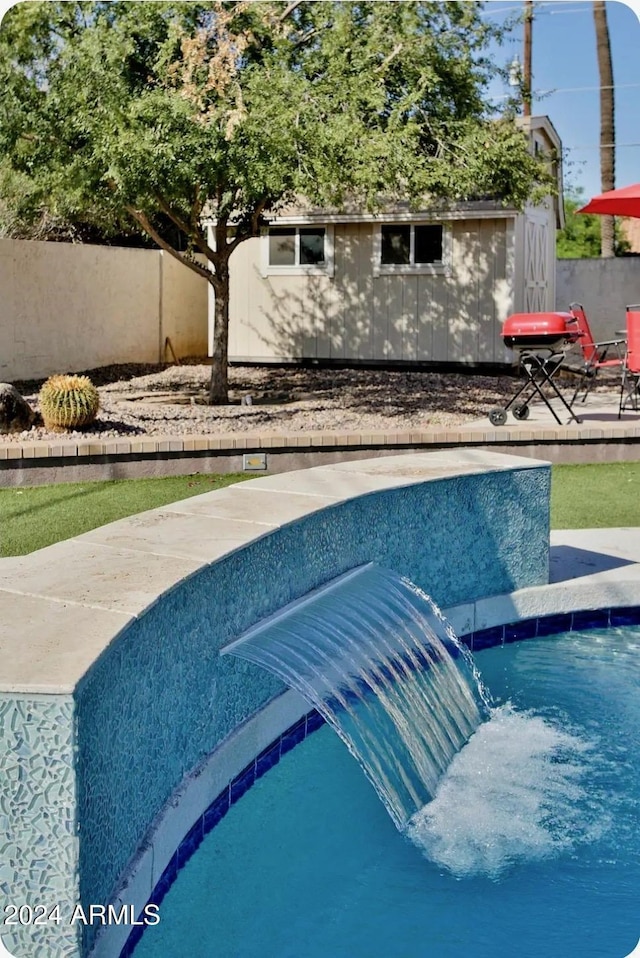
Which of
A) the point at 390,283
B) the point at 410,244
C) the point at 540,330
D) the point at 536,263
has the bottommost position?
the point at 540,330

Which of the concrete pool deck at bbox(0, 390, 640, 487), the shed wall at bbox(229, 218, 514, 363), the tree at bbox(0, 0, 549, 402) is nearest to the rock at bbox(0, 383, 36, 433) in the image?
the concrete pool deck at bbox(0, 390, 640, 487)

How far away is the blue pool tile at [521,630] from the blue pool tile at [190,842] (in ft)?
8.66

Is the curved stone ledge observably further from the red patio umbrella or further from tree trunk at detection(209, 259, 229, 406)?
tree trunk at detection(209, 259, 229, 406)

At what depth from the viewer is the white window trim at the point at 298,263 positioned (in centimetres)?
1702

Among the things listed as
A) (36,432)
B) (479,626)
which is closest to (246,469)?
(36,432)

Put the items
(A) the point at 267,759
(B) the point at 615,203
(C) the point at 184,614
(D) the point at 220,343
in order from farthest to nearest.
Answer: (D) the point at 220,343, (B) the point at 615,203, (A) the point at 267,759, (C) the point at 184,614

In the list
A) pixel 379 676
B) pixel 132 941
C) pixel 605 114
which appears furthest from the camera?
pixel 605 114

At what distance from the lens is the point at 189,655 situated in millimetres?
3453

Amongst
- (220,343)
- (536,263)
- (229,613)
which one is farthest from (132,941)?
(536,263)

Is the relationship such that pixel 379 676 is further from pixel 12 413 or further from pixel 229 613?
pixel 12 413

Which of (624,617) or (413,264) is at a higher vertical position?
(413,264)

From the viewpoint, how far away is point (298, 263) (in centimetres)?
1731

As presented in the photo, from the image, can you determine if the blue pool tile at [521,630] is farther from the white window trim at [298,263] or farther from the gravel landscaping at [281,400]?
the white window trim at [298,263]

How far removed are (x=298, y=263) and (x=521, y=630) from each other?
12.3 metres
